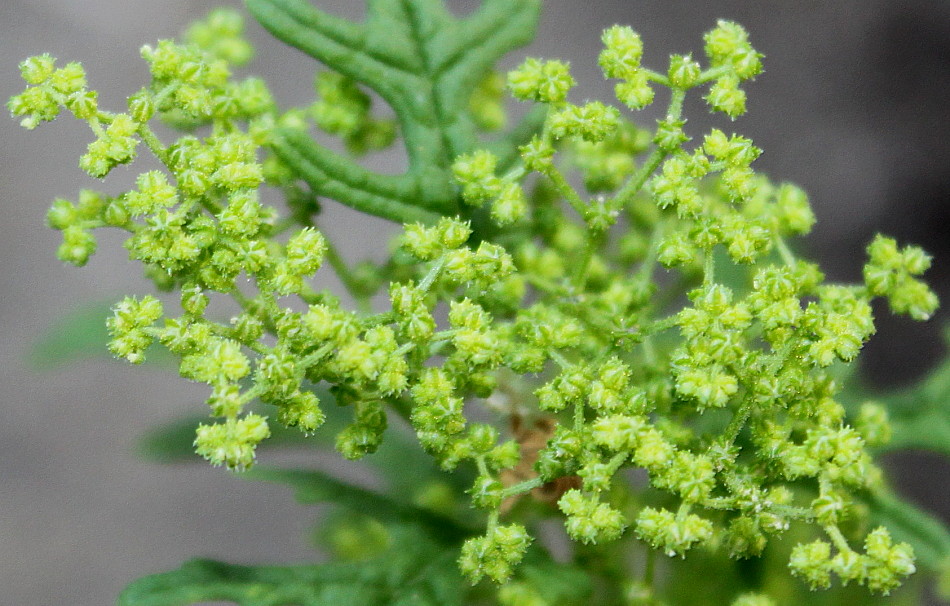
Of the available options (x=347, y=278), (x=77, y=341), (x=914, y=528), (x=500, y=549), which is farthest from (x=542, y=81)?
(x=77, y=341)

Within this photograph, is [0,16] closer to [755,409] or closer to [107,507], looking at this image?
[107,507]

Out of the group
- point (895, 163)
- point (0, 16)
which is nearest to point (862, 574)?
point (895, 163)

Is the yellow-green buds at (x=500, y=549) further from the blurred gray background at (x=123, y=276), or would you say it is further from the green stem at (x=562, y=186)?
the blurred gray background at (x=123, y=276)

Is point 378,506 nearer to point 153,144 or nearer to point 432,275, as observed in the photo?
point 432,275

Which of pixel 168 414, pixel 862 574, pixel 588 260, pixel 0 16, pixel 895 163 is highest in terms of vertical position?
pixel 0 16

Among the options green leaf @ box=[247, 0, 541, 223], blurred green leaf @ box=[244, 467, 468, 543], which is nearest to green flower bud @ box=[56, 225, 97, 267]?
green leaf @ box=[247, 0, 541, 223]
